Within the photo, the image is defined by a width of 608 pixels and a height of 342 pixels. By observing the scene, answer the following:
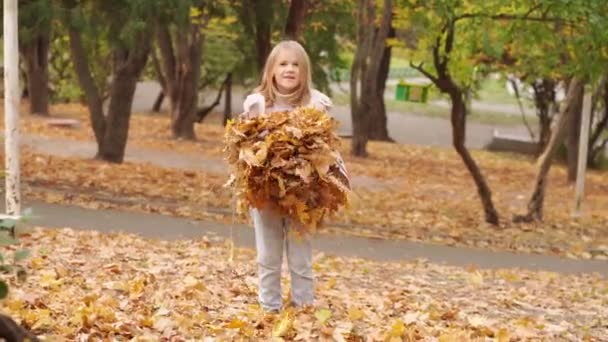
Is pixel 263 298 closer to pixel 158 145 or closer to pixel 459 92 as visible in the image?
pixel 459 92

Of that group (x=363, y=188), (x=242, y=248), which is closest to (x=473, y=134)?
(x=363, y=188)

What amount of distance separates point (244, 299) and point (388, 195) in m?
13.4

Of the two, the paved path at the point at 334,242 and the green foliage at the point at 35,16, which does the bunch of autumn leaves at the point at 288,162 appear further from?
the green foliage at the point at 35,16

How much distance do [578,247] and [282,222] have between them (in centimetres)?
945

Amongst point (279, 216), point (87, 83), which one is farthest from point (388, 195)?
point (279, 216)

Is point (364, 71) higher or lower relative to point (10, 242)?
lower

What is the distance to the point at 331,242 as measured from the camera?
13766 millimetres

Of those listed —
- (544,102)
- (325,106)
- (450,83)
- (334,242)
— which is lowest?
(334,242)

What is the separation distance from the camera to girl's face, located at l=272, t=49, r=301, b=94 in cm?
638

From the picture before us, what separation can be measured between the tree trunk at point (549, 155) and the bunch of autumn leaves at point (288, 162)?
1066cm

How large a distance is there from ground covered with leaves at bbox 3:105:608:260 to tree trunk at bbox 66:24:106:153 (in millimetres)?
611

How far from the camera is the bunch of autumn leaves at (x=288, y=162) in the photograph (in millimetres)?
6141

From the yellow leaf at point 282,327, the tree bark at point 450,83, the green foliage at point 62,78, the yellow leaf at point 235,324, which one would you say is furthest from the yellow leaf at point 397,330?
the green foliage at point 62,78

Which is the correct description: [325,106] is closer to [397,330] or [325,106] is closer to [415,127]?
[397,330]
